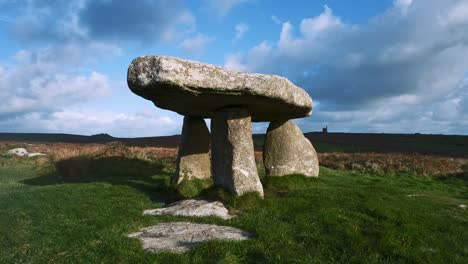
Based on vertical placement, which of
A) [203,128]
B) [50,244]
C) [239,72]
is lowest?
[50,244]

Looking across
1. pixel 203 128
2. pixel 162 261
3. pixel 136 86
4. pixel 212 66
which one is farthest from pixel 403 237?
pixel 203 128

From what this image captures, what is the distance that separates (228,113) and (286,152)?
3.77 metres

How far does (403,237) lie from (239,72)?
17.9 feet

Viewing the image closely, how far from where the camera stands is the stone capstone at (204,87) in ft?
31.9

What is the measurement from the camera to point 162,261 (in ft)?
22.8

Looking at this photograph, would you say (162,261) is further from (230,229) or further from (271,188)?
(271,188)

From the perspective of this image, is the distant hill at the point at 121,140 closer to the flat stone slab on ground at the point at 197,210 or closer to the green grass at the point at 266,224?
the green grass at the point at 266,224

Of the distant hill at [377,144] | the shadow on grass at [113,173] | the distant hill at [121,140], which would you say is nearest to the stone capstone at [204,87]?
the shadow on grass at [113,173]

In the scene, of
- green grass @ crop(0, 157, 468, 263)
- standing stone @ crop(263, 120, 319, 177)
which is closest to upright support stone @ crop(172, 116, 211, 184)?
green grass @ crop(0, 157, 468, 263)

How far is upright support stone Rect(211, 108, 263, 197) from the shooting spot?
39.2 ft

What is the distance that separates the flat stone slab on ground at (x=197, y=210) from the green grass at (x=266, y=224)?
0.36m

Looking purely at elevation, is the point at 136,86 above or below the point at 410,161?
above

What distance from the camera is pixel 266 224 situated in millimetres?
9172

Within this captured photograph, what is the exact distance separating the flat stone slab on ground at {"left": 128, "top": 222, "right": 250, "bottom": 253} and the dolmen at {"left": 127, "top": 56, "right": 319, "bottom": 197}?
2.95 m
